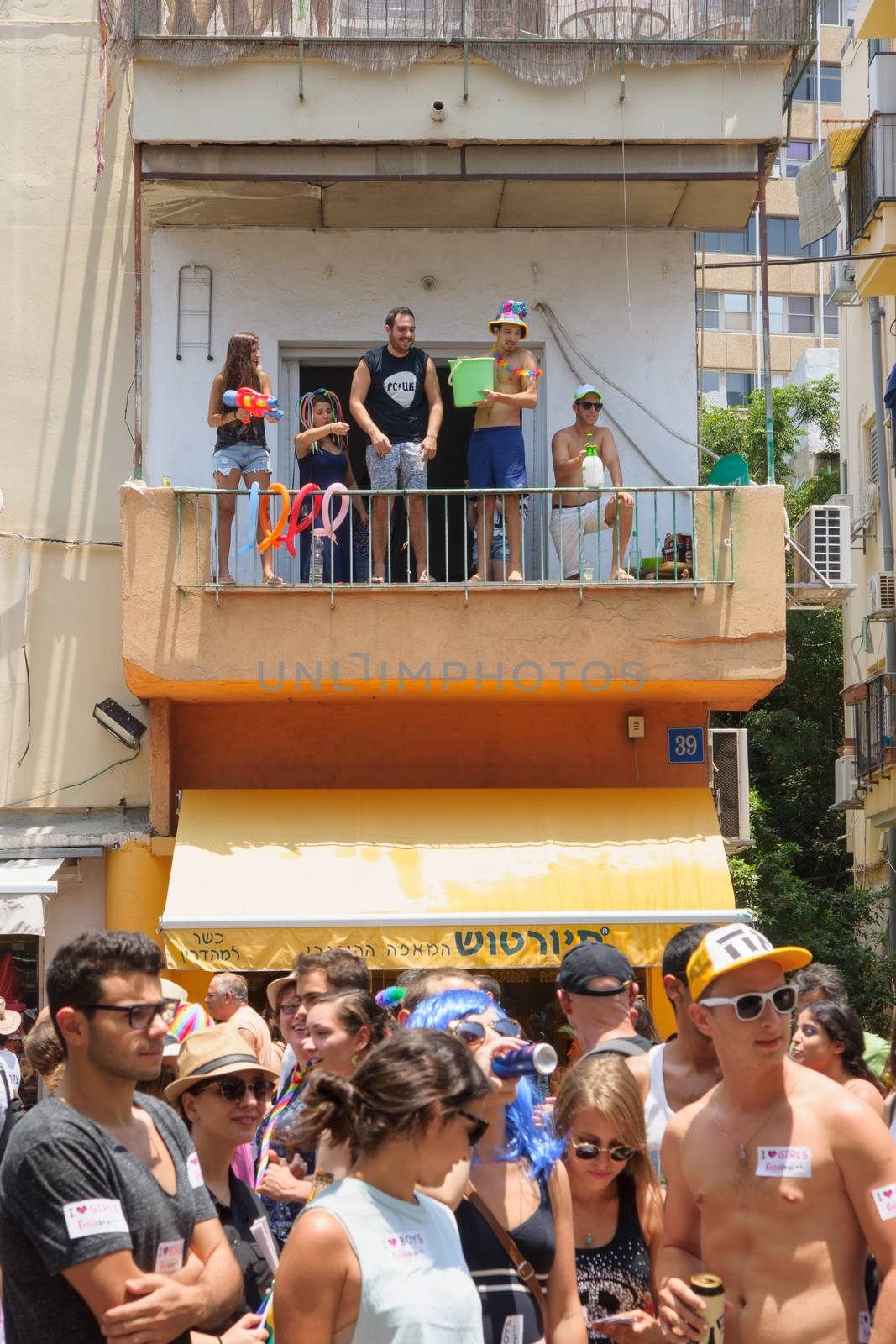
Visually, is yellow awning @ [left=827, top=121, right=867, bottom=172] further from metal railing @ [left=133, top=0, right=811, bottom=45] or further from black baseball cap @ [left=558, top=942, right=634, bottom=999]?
black baseball cap @ [left=558, top=942, right=634, bottom=999]

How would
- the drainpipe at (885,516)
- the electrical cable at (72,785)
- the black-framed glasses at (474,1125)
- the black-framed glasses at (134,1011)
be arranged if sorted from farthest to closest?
the drainpipe at (885,516) → the electrical cable at (72,785) → the black-framed glasses at (134,1011) → the black-framed glasses at (474,1125)

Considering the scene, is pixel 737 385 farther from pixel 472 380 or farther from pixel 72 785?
pixel 72 785

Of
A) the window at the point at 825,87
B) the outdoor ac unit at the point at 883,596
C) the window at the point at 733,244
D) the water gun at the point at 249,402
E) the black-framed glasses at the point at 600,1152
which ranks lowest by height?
the black-framed glasses at the point at 600,1152

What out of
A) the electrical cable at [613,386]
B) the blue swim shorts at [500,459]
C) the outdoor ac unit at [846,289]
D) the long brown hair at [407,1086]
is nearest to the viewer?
the long brown hair at [407,1086]

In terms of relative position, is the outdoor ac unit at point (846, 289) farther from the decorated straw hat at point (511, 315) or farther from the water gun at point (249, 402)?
the water gun at point (249, 402)

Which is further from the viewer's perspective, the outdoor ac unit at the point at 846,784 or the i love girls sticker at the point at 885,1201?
the outdoor ac unit at the point at 846,784

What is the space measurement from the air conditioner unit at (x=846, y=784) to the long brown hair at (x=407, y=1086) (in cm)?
2030

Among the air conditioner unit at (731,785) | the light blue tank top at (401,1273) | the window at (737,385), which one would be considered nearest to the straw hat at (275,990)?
the light blue tank top at (401,1273)

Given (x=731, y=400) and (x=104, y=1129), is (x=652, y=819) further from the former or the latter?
(x=731, y=400)

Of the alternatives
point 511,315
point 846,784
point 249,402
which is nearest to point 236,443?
point 249,402

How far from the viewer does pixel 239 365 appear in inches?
515

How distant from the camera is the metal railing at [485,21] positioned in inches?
530

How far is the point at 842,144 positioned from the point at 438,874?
12.7 m

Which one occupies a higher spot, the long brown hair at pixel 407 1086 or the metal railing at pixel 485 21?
the metal railing at pixel 485 21
